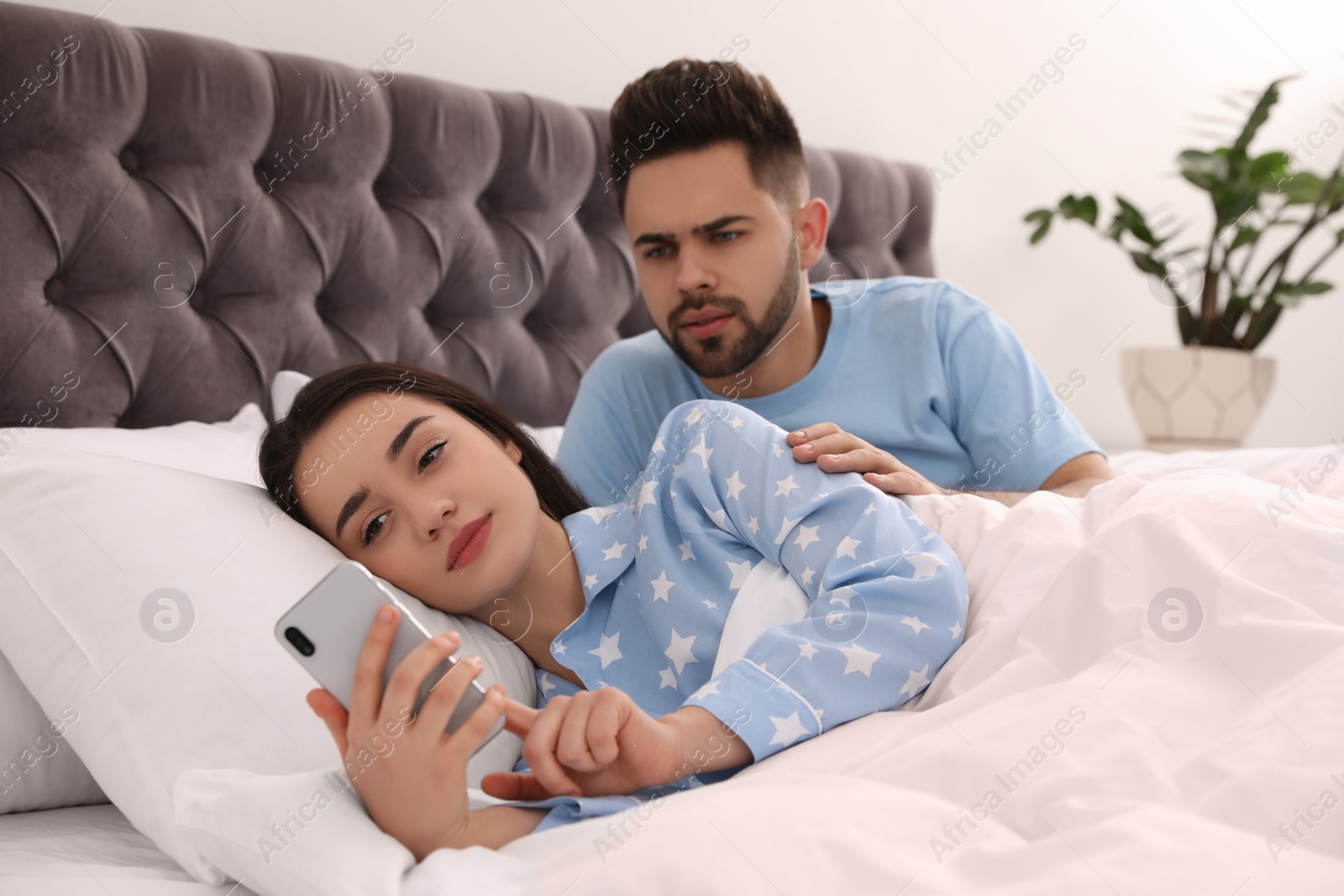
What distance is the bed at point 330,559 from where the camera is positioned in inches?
25.1

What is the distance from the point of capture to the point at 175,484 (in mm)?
1012

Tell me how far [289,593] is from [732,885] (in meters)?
0.56

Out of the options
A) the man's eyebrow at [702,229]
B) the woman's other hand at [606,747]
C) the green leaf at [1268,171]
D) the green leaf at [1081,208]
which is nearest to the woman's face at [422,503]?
the woman's other hand at [606,747]

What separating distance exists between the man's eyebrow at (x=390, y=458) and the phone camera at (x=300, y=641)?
344 millimetres

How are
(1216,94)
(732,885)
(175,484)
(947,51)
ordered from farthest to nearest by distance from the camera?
1. (1216,94)
2. (947,51)
3. (175,484)
4. (732,885)

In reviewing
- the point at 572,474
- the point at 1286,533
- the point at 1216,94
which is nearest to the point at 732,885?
the point at 1286,533

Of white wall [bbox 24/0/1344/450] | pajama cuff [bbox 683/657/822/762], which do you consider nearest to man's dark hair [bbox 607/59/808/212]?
white wall [bbox 24/0/1344/450]

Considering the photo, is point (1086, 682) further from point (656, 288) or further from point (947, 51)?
point (947, 51)

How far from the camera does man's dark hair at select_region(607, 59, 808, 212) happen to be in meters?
1.59

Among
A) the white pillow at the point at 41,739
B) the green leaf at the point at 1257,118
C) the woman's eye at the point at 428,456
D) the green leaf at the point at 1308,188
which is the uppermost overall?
the green leaf at the point at 1257,118

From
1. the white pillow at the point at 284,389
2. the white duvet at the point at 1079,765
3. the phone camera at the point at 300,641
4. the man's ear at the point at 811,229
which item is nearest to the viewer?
the white duvet at the point at 1079,765

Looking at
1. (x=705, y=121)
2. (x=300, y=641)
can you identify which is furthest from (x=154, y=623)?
(x=705, y=121)

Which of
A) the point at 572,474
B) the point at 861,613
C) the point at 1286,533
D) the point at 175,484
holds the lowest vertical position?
the point at 572,474

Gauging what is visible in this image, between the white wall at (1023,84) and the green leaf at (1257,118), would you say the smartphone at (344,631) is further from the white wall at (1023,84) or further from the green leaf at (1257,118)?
the green leaf at (1257,118)
